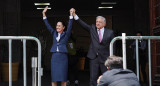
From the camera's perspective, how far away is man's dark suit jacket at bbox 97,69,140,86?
156 inches

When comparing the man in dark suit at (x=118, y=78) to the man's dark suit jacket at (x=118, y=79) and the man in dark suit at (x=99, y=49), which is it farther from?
the man in dark suit at (x=99, y=49)

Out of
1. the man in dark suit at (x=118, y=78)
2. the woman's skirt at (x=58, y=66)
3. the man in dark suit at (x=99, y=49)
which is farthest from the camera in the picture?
the woman's skirt at (x=58, y=66)

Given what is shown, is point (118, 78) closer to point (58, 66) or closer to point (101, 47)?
point (101, 47)

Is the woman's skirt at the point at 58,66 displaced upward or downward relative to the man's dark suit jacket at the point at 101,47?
downward

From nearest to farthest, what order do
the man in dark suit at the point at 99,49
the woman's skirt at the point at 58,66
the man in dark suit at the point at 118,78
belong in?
the man in dark suit at the point at 118,78 < the man in dark suit at the point at 99,49 < the woman's skirt at the point at 58,66

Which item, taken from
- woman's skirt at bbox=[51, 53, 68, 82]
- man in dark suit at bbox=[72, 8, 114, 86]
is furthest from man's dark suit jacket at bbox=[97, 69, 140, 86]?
woman's skirt at bbox=[51, 53, 68, 82]

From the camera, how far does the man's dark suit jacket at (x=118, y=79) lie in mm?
3961

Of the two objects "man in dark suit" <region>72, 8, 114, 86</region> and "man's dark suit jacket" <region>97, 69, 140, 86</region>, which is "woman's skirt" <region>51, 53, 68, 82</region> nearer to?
"man in dark suit" <region>72, 8, 114, 86</region>

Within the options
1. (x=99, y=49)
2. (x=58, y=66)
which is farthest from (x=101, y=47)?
(x=58, y=66)

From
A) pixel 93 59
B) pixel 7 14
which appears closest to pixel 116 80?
pixel 93 59

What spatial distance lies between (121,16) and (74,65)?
42.0ft

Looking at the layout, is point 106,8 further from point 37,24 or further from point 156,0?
point 156,0

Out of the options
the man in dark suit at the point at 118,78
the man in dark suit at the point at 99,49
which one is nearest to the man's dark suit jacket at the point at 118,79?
the man in dark suit at the point at 118,78

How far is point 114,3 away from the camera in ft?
61.9
